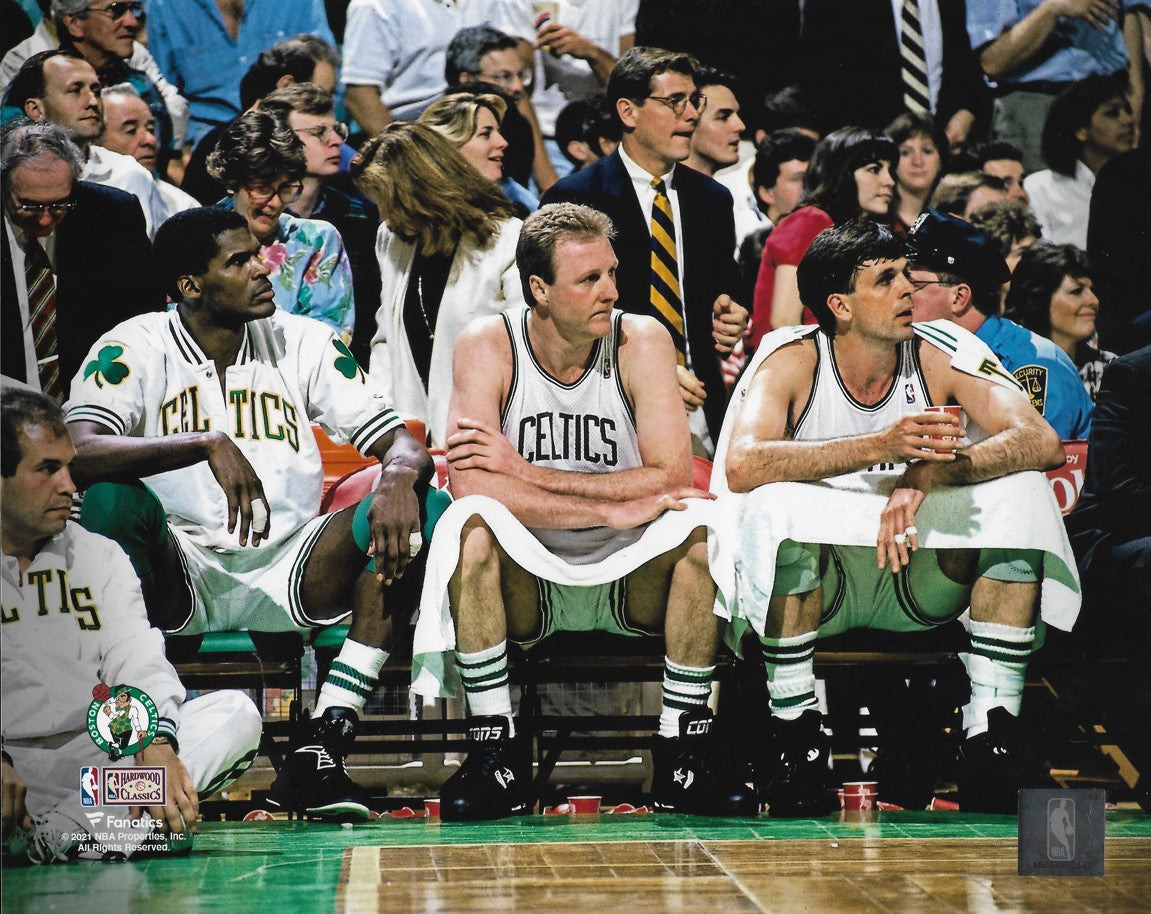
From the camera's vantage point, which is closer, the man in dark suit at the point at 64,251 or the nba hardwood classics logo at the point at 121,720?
the nba hardwood classics logo at the point at 121,720

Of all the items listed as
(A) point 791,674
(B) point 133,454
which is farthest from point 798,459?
(B) point 133,454

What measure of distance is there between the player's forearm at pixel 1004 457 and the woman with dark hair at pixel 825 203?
683 mm

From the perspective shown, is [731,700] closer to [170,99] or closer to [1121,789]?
[1121,789]

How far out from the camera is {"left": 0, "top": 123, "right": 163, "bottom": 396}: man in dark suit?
367 cm

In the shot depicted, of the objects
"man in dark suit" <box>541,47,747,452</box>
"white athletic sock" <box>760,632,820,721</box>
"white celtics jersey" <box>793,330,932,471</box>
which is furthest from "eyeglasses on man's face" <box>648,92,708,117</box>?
"white athletic sock" <box>760,632,820,721</box>

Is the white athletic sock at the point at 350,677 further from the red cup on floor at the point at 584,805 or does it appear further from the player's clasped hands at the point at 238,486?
the red cup on floor at the point at 584,805

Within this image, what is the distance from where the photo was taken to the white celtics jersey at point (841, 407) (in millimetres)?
3842

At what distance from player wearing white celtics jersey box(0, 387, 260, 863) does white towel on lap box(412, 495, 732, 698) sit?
0.42m

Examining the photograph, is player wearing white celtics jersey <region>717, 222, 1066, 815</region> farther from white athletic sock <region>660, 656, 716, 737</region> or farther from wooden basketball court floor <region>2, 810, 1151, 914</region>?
wooden basketball court floor <region>2, 810, 1151, 914</region>

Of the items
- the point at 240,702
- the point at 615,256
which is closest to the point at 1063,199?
the point at 615,256

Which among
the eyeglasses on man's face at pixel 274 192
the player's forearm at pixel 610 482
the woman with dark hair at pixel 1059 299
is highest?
the eyeglasses on man's face at pixel 274 192

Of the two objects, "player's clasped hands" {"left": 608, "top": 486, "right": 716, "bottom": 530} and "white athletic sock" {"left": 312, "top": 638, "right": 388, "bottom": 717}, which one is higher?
"player's clasped hands" {"left": 608, "top": 486, "right": 716, "bottom": 530}

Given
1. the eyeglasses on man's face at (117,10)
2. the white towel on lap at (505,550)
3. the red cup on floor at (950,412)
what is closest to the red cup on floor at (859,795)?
the white towel on lap at (505,550)

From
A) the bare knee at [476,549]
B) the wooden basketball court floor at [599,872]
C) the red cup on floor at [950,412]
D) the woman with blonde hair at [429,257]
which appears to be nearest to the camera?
the wooden basketball court floor at [599,872]
